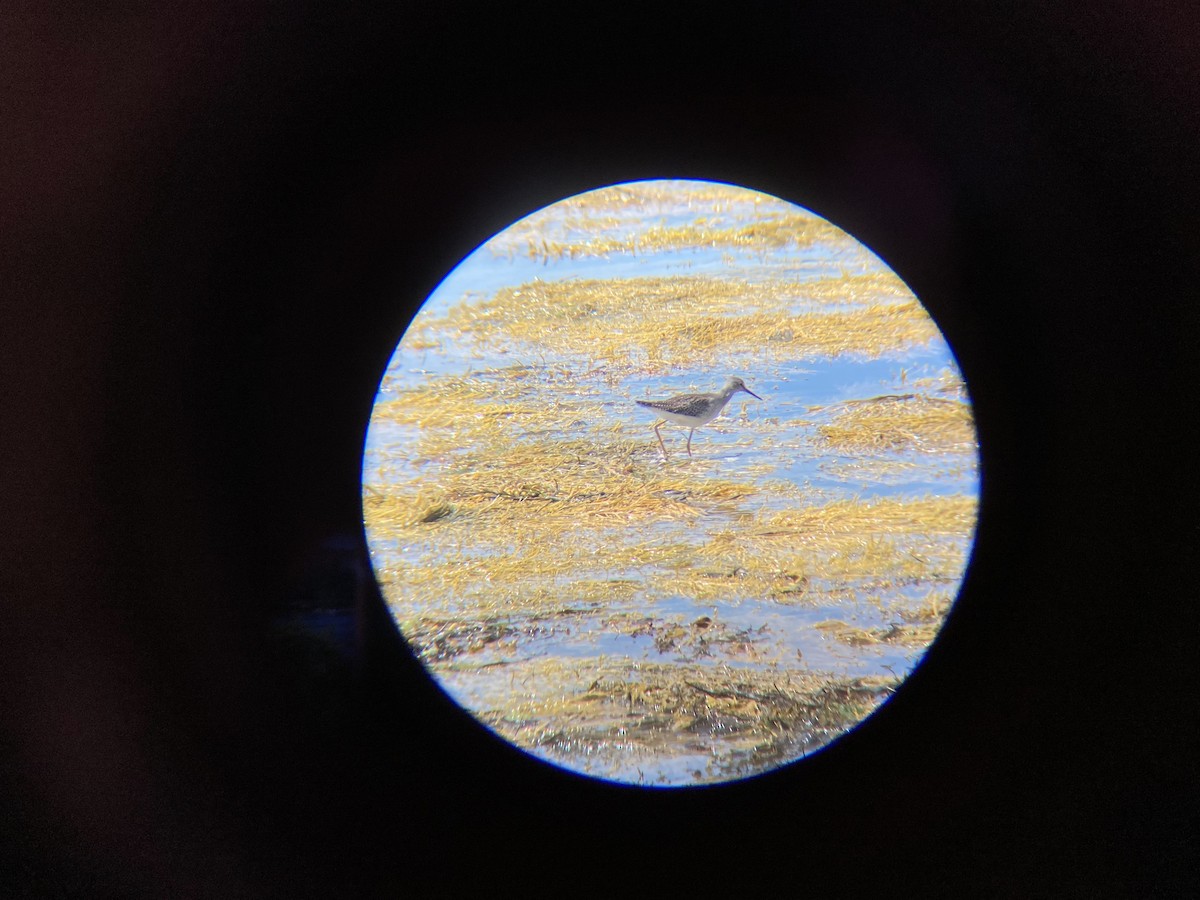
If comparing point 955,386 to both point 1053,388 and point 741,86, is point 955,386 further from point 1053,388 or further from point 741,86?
point 741,86

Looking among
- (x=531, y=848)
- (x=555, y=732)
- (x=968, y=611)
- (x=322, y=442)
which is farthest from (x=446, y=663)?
(x=968, y=611)

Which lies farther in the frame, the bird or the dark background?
the bird

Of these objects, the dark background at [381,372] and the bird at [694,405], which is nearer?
the dark background at [381,372]

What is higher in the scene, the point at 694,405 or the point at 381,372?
the point at 381,372
